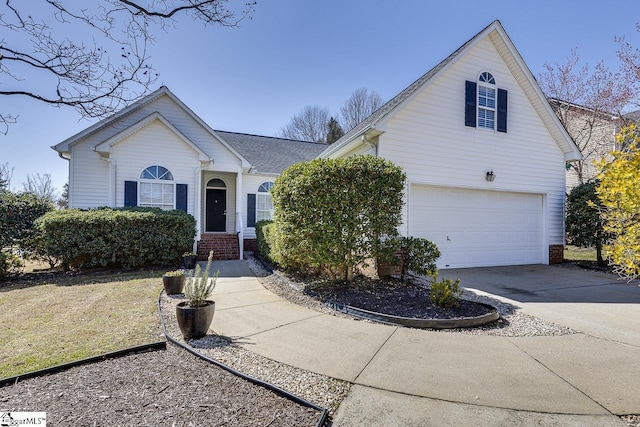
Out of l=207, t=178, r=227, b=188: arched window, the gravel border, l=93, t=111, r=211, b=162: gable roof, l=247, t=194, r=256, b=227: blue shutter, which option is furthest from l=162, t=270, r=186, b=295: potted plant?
l=207, t=178, r=227, b=188: arched window

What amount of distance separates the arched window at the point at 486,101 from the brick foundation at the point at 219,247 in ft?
31.3

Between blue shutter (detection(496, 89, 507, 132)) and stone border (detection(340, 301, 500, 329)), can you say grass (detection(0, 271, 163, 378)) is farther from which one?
blue shutter (detection(496, 89, 507, 132))

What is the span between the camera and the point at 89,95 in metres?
4.30

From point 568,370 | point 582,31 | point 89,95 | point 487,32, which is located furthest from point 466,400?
point 582,31

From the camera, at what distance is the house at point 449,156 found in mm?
8828

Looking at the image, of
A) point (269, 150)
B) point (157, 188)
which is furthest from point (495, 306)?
point (269, 150)

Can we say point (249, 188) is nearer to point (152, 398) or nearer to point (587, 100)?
point (152, 398)

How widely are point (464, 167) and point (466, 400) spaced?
7.93 meters

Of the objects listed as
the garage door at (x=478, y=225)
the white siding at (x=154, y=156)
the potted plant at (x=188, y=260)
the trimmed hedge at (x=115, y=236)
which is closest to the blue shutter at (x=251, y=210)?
the white siding at (x=154, y=156)

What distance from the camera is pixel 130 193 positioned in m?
10.7

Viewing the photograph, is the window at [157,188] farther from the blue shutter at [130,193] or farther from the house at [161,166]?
the blue shutter at [130,193]

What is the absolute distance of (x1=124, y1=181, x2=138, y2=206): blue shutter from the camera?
35.0ft

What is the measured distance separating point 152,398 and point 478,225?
374 inches

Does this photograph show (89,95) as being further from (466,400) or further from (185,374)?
(466,400)
